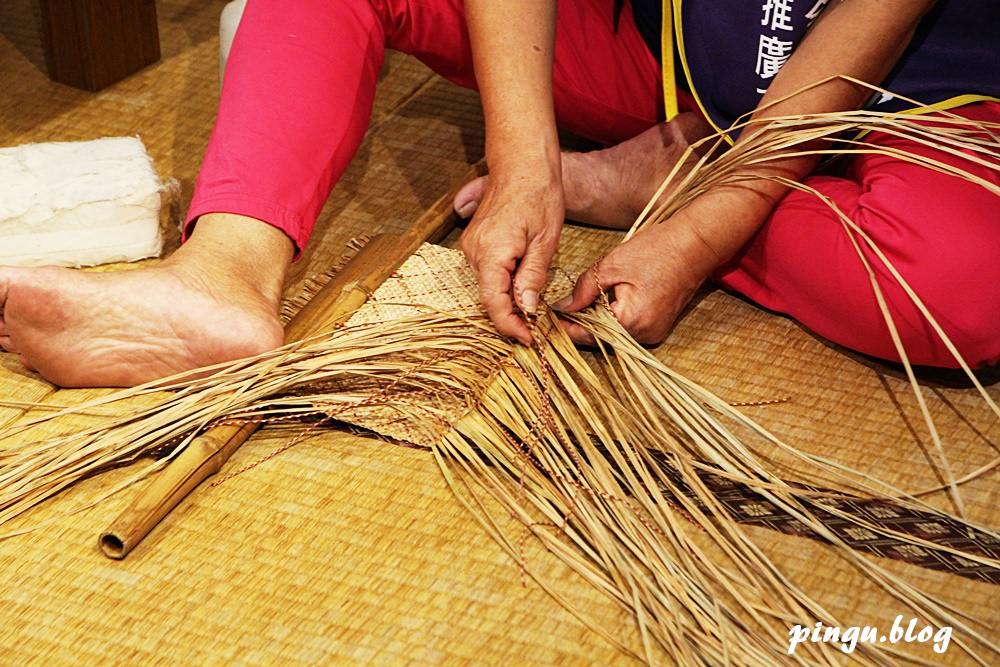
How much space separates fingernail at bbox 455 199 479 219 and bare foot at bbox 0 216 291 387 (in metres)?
0.39

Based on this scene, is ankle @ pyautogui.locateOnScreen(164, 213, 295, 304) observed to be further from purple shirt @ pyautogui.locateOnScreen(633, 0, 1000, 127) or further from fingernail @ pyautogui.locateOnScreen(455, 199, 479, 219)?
purple shirt @ pyautogui.locateOnScreen(633, 0, 1000, 127)

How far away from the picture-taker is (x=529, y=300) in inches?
52.5

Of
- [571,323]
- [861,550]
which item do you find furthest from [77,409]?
[861,550]

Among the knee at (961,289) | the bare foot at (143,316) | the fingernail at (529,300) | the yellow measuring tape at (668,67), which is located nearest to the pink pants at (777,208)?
the knee at (961,289)

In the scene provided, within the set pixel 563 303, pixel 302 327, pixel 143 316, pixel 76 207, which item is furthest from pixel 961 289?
pixel 76 207

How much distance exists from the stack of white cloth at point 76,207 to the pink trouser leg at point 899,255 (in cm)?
89

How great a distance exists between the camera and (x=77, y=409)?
1341 mm

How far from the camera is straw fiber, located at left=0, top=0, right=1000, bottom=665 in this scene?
1.13 meters

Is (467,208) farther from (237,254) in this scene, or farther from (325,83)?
(237,254)

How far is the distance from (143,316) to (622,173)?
0.73 m

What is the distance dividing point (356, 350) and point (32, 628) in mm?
466

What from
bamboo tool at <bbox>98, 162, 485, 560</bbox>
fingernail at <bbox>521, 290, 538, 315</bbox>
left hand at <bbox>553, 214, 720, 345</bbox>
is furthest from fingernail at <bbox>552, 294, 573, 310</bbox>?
bamboo tool at <bbox>98, 162, 485, 560</bbox>

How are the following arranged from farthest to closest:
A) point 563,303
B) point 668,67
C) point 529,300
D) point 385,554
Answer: point 668,67, point 563,303, point 529,300, point 385,554

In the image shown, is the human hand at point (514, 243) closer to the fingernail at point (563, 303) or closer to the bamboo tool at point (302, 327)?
the fingernail at point (563, 303)
